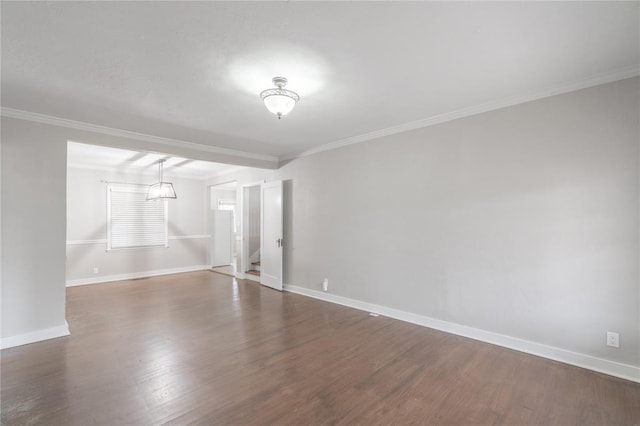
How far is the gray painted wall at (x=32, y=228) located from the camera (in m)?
Answer: 3.23

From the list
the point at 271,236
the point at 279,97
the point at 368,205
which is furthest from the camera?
the point at 271,236

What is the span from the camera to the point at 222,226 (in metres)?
8.61


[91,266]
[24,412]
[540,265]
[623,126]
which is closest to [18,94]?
[24,412]

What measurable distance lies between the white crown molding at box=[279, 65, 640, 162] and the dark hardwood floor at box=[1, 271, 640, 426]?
2.71 metres

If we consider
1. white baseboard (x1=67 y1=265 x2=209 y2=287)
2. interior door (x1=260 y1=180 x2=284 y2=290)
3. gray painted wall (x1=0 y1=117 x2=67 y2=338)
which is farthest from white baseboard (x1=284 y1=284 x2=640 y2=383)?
white baseboard (x1=67 y1=265 x2=209 y2=287)

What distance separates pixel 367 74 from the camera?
8.44 feet

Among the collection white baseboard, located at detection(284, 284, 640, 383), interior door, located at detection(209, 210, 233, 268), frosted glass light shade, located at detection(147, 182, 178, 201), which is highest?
frosted glass light shade, located at detection(147, 182, 178, 201)

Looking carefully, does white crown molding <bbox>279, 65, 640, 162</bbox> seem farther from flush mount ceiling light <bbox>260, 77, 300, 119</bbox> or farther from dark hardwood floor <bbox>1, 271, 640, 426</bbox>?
dark hardwood floor <bbox>1, 271, 640, 426</bbox>

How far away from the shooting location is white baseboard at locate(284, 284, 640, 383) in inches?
101

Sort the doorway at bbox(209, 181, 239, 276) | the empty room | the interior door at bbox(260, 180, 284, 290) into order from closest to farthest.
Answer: the empty room → the interior door at bbox(260, 180, 284, 290) → the doorway at bbox(209, 181, 239, 276)

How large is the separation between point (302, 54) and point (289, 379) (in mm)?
2766

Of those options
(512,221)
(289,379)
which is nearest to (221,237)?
(289,379)

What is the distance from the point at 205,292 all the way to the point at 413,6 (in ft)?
18.6

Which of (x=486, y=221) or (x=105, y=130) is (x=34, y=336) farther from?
(x=486, y=221)
